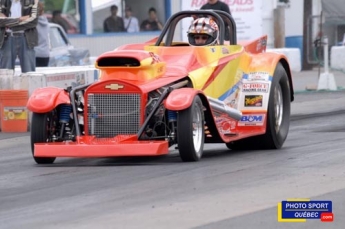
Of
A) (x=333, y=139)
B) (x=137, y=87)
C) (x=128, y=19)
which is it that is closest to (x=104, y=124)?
(x=137, y=87)

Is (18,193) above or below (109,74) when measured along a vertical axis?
below

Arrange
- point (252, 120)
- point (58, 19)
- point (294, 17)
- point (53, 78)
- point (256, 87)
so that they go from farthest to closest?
point (294, 17) → point (58, 19) → point (53, 78) → point (256, 87) → point (252, 120)

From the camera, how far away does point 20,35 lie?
56.4 feet

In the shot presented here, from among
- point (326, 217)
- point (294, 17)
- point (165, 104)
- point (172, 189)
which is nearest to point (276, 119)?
point (165, 104)

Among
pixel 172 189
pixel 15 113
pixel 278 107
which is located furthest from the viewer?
pixel 15 113

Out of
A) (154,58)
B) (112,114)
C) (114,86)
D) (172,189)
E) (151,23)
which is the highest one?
→ (154,58)

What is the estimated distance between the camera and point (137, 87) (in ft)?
36.2

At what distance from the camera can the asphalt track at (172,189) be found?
7.95 m

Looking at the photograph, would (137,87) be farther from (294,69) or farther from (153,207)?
(294,69)

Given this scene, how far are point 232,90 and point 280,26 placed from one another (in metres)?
20.7

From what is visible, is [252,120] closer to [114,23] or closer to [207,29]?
[207,29]

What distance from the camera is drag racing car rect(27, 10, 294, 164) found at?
10875mm

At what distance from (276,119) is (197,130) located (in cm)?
187

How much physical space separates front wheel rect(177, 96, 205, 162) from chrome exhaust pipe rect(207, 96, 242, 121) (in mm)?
470
